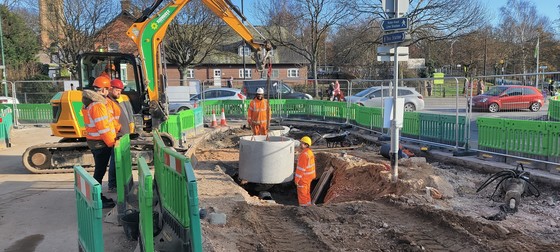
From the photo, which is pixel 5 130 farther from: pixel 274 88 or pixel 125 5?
pixel 125 5

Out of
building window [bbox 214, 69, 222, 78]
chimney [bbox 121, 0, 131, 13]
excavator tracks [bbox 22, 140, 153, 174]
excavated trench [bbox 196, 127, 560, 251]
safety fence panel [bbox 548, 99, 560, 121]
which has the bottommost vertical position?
excavated trench [bbox 196, 127, 560, 251]

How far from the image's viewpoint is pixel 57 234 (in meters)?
5.75

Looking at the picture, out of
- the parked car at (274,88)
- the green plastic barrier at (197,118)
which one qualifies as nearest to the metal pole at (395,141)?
the green plastic barrier at (197,118)

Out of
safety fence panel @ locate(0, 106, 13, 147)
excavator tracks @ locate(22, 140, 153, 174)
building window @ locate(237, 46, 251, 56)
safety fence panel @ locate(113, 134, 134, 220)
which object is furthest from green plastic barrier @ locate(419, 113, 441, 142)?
building window @ locate(237, 46, 251, 56)

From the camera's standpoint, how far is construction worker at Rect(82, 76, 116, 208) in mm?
6691

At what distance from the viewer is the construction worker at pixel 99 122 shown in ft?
22.0

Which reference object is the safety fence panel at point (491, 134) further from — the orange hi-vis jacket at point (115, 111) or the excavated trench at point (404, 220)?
the orange hi-vis jacket at point (115, 111)

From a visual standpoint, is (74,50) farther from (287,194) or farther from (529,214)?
(529,214)

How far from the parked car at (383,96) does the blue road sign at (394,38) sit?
16.9 ft

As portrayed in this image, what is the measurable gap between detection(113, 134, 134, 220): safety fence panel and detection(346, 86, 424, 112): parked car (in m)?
9.20

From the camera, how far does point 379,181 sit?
856 centimetres

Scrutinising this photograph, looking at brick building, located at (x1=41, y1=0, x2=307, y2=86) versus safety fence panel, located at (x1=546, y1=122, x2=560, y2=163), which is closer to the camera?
safety fence panel, located at (x1=546, y1=122, x2=560, y2=163)

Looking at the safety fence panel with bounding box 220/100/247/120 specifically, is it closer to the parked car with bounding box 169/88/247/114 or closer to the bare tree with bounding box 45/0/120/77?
the parked car with bounding box 169/88/247/114

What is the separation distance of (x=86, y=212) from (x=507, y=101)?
9674 mm
